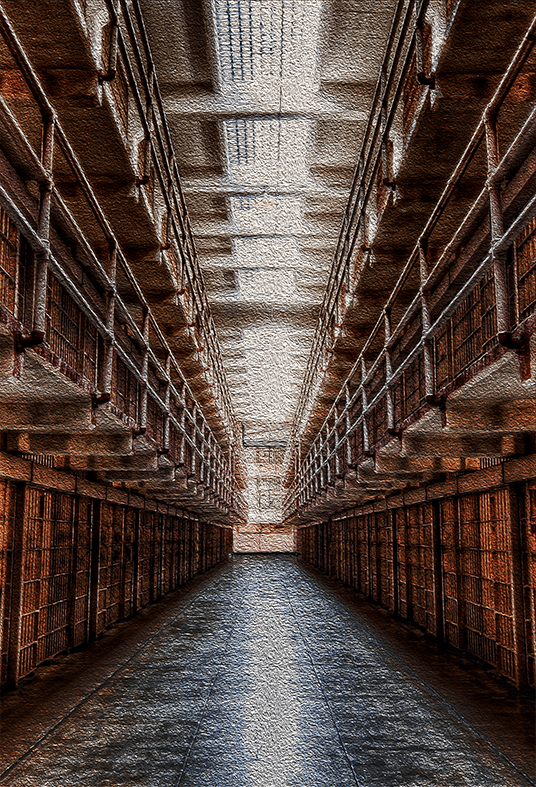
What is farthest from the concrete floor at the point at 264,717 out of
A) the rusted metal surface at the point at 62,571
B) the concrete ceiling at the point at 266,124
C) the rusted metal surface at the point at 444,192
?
the concrete ceiling at the point at 266,124

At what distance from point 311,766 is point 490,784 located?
124 centimetres

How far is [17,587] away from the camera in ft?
24.6

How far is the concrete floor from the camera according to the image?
510cm

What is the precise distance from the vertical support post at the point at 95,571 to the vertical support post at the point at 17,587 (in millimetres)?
3102

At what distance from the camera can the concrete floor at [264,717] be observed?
5.10 metres

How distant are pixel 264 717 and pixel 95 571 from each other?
198 inches

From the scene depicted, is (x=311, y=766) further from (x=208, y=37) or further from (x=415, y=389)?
(x=208, y=37)

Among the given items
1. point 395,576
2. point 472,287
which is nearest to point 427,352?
point 472,287

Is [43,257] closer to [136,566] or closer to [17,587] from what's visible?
[17,587]

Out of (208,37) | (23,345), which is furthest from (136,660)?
(208,37)

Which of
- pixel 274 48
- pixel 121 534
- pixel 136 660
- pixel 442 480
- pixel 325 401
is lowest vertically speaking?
pixel 136 660

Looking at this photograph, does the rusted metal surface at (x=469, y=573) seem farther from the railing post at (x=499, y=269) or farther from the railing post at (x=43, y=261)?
the railing post at (x=43, y=261)

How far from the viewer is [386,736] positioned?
5930 millimetres

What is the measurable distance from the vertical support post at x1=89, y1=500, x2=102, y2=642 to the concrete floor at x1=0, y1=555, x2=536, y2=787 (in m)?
0.39
